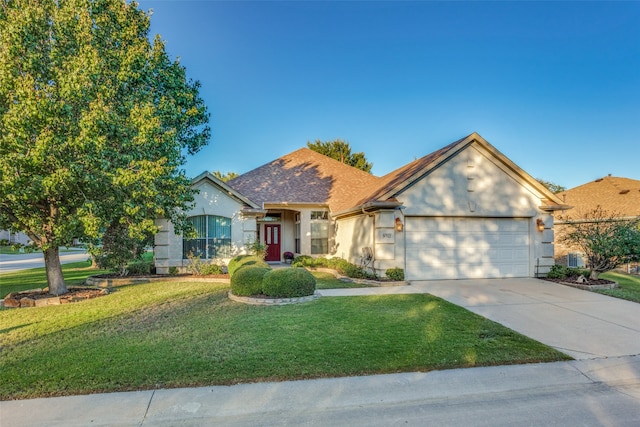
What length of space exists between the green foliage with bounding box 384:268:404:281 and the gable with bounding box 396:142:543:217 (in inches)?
81.7

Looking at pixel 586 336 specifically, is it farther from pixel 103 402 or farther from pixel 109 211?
pixel 109 211

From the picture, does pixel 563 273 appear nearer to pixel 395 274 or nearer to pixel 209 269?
pixel 395 274

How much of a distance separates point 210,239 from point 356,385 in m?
Answer: 12.0

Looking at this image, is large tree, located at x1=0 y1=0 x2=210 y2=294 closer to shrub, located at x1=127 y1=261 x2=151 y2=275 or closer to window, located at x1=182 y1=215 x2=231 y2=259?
window, located at x1=182 y1=215 x2=231 y2=259

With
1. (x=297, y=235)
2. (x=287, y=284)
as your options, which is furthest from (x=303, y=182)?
(x=287, y=284)

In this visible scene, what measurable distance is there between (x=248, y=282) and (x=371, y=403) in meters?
5.72

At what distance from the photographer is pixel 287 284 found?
28.8ft

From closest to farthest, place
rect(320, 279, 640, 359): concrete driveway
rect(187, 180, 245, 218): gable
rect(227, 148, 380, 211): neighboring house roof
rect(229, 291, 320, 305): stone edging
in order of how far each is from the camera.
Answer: rect(320, 279, 640, 359): concrete driveway
rect(229, 291, 320, 305): stone edging
rect(187, 180, 245, 218): gable
rect(227, 148, 380, 211): neighboring house roof

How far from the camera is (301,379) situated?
4.37 m

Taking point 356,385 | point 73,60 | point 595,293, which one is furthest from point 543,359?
point 73,60

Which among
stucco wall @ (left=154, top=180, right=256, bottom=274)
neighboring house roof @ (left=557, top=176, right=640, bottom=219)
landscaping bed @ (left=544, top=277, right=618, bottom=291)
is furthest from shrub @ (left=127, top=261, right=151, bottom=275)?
neighboring house roof @ (left=557, top=176, right=640, bottom=219)

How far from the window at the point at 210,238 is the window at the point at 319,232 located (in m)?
4.52

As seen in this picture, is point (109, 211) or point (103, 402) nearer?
point (103, 402)

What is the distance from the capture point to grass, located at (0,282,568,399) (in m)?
4.46
